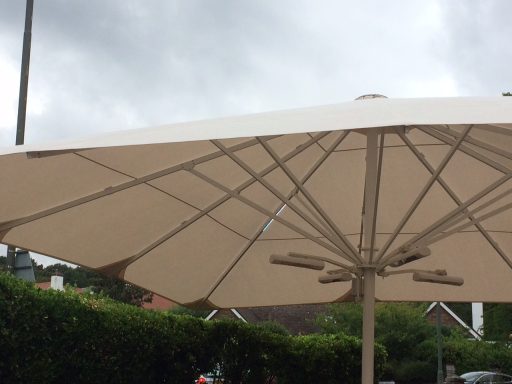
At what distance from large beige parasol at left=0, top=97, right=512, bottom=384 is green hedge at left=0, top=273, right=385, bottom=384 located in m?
0.47

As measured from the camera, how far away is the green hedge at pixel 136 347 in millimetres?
6465

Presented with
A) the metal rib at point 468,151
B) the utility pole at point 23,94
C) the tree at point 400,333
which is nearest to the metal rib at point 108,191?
the metal rib at point 468,151

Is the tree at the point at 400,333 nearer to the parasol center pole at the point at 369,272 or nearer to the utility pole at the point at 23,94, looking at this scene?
the utility pole at the point at 23,94

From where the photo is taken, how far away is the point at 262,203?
7.49 meters

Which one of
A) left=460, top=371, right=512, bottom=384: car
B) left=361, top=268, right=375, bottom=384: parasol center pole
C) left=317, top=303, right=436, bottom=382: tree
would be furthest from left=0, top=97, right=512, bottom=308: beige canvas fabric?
left=317, top=303, right=436, bottom=382: tree

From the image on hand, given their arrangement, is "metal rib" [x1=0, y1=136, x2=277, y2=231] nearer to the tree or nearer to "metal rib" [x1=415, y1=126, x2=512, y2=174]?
"metal rib" [x1=415, y1=126, x2=512, y2=174]

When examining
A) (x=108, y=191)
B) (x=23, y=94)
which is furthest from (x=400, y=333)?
(x=108, y=191)

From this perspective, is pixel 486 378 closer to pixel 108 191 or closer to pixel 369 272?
pixel 369 272

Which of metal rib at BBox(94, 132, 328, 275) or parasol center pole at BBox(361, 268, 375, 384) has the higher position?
metal rib at BBox(94, 132, 328, 275)

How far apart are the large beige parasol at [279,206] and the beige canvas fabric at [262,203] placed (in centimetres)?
1

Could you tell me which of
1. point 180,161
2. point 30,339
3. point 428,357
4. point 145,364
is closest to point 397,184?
point 180,161

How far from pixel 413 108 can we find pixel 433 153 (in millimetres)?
3132

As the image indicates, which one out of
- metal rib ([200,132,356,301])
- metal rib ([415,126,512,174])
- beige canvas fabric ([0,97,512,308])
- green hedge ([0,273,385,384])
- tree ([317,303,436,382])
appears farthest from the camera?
tree ([317,303,436,382])

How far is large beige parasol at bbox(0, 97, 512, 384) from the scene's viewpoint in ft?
18.2
